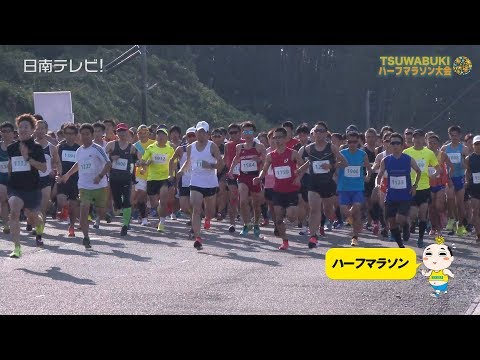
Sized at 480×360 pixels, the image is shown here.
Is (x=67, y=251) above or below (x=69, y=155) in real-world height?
below

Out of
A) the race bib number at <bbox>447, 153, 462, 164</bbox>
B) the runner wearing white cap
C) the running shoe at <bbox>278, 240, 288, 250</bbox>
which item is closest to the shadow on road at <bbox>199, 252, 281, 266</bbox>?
the runner wearing white cap

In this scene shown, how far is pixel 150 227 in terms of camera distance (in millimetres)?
19328

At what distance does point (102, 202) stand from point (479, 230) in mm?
6054

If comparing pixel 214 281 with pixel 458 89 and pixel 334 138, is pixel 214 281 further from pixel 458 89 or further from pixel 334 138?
pixel 458 89

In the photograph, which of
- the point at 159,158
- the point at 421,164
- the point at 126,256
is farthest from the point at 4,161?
the point at 421,164

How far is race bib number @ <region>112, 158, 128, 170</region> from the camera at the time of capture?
17547mm

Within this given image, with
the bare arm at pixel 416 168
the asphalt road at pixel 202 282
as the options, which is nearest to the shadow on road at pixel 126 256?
the asphalt road at pixel 202 282

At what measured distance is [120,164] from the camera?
1756 centimetres

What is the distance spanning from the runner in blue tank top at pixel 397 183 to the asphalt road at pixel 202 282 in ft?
2.04

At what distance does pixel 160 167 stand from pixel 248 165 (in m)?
2.07

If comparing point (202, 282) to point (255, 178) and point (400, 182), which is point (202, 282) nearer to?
point (400, 182)

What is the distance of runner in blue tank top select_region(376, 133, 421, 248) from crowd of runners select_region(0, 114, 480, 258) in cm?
1

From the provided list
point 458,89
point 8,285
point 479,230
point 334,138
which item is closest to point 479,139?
point 479,230

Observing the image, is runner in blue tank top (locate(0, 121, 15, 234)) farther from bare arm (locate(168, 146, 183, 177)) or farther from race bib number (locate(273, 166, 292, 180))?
race bib number (locate(273, 166, 292, 180))
